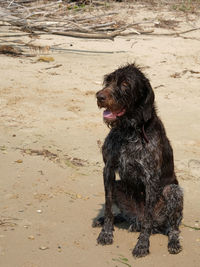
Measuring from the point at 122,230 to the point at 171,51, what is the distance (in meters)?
8.13

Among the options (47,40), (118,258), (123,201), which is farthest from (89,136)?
(47,40)

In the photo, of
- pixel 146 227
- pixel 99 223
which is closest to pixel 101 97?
pixel 146 227

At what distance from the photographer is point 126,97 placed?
505 centimetres

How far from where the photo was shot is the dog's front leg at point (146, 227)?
5.30 m

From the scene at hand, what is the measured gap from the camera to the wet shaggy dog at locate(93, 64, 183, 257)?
509cm

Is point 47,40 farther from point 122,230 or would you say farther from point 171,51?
point 122,230

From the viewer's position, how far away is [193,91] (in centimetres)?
1080

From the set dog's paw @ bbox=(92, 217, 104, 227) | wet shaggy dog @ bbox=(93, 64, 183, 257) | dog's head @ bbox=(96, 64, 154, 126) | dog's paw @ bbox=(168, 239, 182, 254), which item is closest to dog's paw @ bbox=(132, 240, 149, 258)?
wet shaggy dog @ bbox=(93, 64, 183, 257)

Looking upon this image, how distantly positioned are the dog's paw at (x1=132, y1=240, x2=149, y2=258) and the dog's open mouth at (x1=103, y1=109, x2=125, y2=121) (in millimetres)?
1340

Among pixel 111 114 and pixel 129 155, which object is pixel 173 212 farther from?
pixel 111 114

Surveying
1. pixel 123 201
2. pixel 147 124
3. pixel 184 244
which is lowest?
pixel 184 244

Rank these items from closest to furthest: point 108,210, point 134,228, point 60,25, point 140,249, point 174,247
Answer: point 140,249 < point 174,247 < point 108,210 < point 134,228 < point 60,25

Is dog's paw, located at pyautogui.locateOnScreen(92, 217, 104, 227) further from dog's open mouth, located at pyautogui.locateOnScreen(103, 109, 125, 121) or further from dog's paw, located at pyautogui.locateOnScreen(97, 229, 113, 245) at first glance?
dog's open mouth, located at pyautogui.locateOnScreen(103, 109, 125, 121)

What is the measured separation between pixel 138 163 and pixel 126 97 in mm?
726
